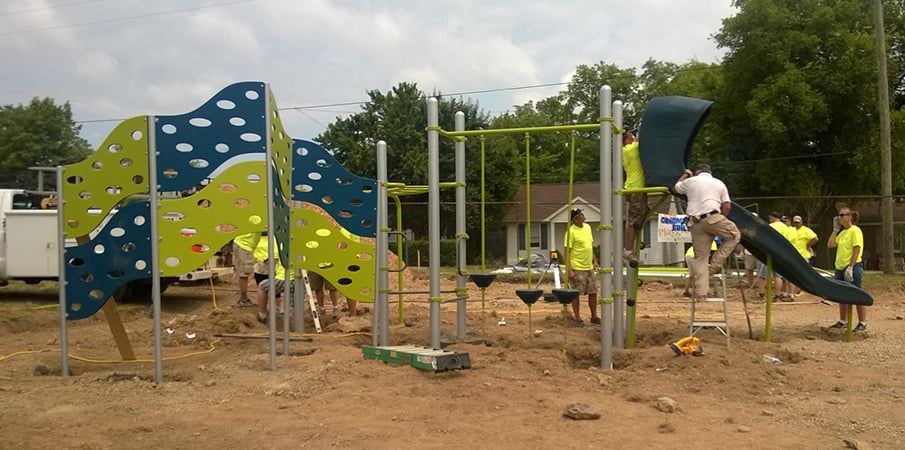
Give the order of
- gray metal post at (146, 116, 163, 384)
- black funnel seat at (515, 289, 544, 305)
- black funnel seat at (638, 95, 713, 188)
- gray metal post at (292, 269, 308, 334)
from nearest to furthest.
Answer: gray metal post at (146, 116, 163, 384), black funnel seat at (515, 289, 544, 305), black funnel seat at (638, 95, 713, 188), gray metal post at (292, 269, 308, 334)

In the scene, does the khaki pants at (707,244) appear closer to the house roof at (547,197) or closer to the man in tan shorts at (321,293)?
the man in tan shorts at (321,293)

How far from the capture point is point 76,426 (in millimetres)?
5336

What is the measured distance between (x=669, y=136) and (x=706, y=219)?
1.05 metres

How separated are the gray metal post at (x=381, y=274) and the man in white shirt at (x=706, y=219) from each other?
3346 millimetres

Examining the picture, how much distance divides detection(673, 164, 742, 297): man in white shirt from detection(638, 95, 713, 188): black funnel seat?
0.20 meters

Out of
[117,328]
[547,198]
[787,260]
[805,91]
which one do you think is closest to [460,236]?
[787,260]

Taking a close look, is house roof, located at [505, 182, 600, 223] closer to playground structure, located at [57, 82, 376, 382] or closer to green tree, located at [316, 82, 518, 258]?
green tree, located at [316, 82, 518, 258]

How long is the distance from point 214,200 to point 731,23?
29.2 m

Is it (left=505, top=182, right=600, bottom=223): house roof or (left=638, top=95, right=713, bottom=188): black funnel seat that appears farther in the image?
(left=505, top=182, right=600, bottom=223): house roof

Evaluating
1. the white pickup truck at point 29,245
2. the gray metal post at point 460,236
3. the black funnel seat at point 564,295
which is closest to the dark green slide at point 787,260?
the black funnel seat at point 564,295

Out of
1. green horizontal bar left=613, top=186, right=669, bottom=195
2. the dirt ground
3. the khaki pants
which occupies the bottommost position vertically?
the dirt ground

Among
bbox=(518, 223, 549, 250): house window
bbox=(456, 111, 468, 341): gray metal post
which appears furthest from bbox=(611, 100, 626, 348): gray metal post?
bbox=(518, 223, 549, 250): house window

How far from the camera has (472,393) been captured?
618cm

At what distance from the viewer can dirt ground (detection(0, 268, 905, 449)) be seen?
16.6 feet
